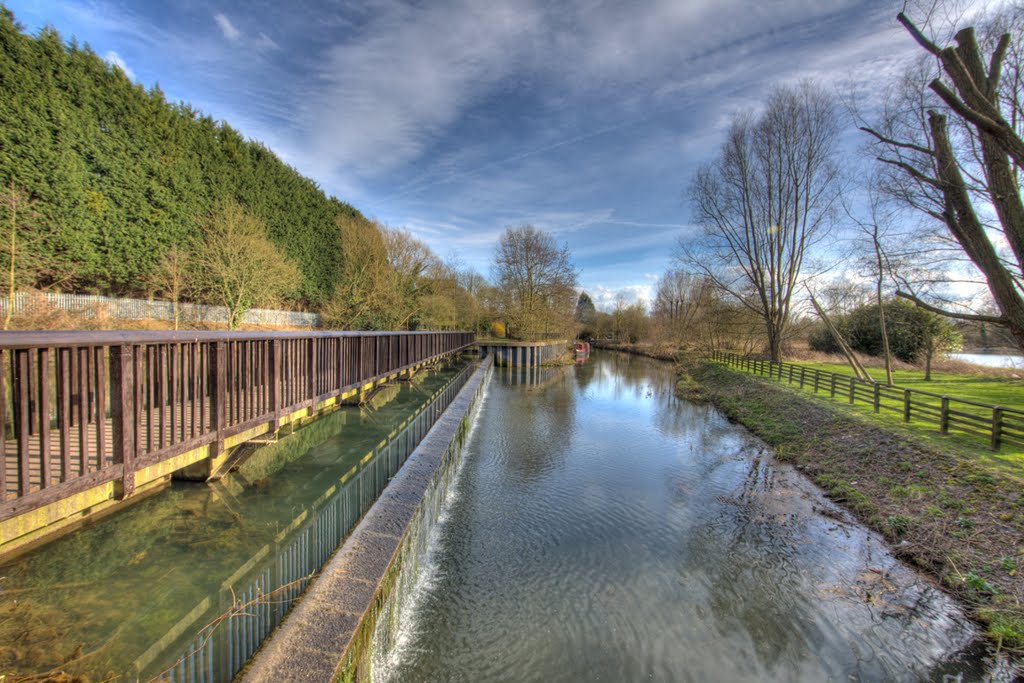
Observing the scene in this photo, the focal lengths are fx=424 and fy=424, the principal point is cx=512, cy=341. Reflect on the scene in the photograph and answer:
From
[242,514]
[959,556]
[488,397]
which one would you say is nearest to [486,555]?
[242,514]

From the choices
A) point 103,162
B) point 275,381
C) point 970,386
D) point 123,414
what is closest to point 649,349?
point 970,386

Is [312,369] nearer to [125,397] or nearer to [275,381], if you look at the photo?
[275,381]

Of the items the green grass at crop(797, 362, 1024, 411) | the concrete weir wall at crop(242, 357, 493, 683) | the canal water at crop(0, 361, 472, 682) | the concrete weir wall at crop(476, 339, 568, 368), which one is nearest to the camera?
the concrete weir wall at crop(242, 357, 493, 683)

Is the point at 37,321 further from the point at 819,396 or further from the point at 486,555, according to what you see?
the point at 819,396

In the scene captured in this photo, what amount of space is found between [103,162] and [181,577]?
17.8 metres

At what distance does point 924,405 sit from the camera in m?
9.31

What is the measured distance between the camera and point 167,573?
4250 millimetres

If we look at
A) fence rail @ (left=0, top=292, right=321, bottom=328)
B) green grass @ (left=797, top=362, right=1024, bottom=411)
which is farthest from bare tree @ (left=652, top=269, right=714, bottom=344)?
fence rail @ (left=0, top=292, right=321, bottom=328)

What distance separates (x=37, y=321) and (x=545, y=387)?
16.8 m

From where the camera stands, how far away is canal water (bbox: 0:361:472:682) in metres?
3.08

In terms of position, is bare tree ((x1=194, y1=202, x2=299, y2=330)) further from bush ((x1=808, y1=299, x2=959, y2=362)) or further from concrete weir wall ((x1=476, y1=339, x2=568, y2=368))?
bush ((x1=808, y1=299, x2=959, y2=362))

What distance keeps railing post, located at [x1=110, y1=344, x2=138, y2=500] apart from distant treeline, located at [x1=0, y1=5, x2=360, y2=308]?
14.8m

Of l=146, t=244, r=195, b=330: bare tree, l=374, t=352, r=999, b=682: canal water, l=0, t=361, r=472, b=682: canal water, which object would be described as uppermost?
l=146, t=244, r=195, b=330: bare tree

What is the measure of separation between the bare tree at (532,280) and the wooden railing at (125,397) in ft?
83.0
